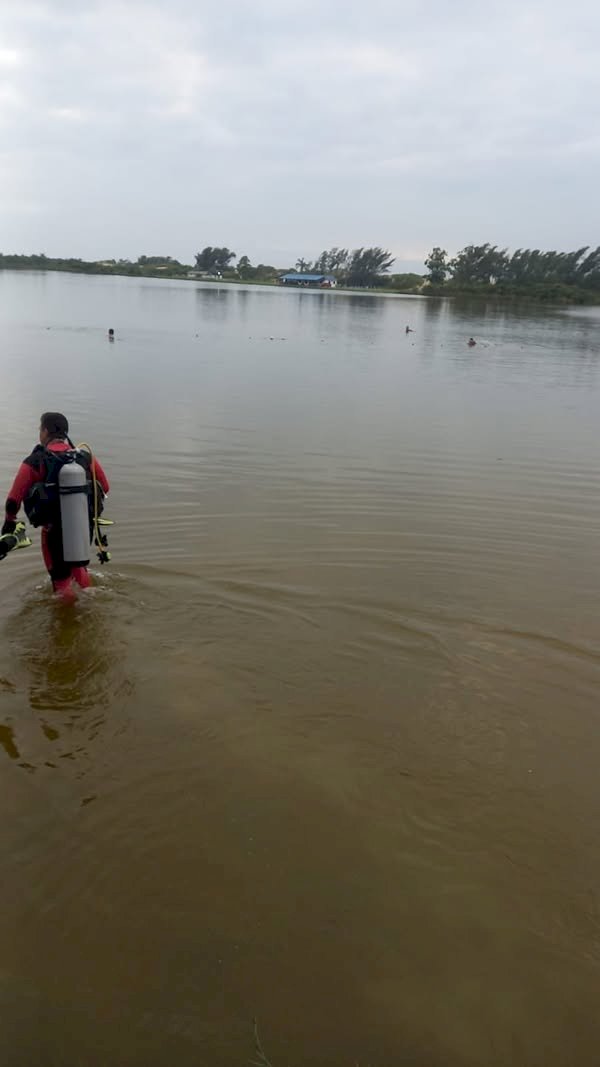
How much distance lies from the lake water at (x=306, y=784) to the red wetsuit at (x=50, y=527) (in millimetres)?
277

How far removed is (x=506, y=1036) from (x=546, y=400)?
19.0 metres

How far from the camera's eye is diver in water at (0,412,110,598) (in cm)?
568

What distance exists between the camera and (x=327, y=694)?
17.0 ft

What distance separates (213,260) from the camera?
187000mm

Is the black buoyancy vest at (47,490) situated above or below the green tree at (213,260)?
below

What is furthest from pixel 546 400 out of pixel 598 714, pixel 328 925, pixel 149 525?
pixel 328 925

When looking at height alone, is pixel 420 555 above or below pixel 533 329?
below

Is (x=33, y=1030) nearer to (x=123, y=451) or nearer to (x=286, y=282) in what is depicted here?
(x=123, y=451)

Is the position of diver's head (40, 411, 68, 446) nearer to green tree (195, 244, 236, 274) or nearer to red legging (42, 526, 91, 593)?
red legging (42, 526, 91, 593)

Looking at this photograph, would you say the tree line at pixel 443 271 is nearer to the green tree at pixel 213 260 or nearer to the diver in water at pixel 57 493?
the green tree at pixel 213 260

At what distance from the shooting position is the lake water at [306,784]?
2951 millimetres

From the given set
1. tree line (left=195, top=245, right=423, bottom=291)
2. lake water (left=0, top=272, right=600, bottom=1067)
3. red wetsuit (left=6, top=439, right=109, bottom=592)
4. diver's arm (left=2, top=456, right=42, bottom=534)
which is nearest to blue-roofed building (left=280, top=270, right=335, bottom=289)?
tree line (left=195, top=245, right=423, bottom=291)

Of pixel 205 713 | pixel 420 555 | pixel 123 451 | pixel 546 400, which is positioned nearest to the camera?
pixel 205 713

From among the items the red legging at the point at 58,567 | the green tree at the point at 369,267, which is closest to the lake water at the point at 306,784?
the red legging at the point at 58,567
